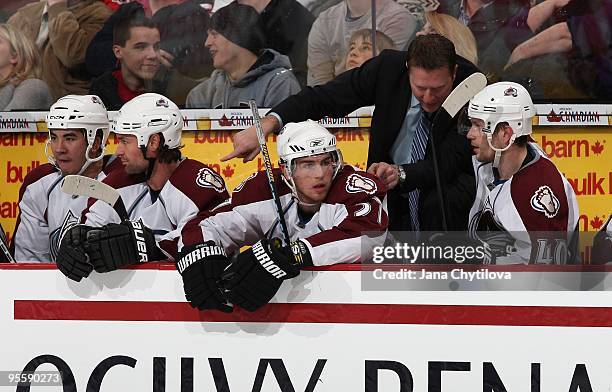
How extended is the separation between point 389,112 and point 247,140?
1.89ft

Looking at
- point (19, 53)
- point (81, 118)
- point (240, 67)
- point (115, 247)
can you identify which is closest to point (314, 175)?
point (115, 247)

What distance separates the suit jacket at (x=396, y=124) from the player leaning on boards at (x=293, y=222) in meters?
0.40

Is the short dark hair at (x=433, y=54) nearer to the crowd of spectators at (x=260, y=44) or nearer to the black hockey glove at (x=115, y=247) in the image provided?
the crowd of spectators at (x=260, y=44)

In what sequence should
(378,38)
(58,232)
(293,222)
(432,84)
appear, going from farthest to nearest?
(378,38) < (58,232) < (432,84) < (293,222)

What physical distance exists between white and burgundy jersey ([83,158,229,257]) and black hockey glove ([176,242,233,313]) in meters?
0.59

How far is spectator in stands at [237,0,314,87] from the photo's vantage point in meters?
5.21

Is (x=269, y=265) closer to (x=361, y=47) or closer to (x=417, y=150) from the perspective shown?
(x=417, y=150)

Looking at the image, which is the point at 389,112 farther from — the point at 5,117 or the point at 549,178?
the point at 5,117

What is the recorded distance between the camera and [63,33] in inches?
213

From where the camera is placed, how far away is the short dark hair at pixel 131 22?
5375 millimetres

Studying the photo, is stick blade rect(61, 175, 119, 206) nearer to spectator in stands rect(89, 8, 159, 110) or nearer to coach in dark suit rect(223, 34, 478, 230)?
coach in dark suit rect(223, 34, 478, 230)

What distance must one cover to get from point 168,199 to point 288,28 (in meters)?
1.57

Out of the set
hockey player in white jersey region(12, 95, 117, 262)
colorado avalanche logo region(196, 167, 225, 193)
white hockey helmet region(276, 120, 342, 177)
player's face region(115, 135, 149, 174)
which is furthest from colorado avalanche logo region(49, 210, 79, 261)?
white hockey helmet region(276, 120, 342, 177)

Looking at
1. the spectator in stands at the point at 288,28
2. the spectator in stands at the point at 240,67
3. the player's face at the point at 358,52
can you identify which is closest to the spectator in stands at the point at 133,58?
the spectator in stands at the point at 240,67
